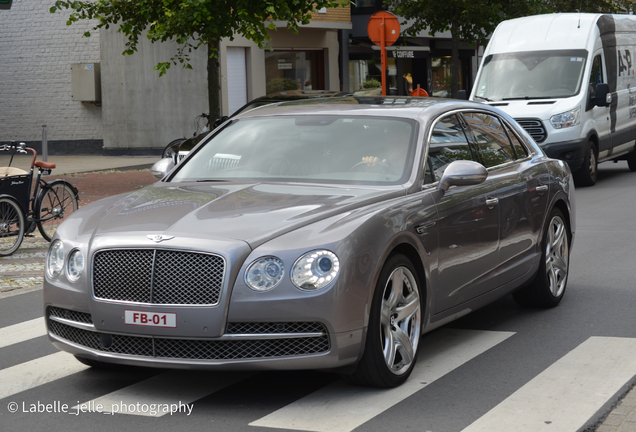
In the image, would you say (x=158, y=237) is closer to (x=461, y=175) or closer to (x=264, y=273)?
(x=264, y=273)

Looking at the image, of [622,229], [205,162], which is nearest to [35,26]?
[622,229]

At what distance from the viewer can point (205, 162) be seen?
251 inches

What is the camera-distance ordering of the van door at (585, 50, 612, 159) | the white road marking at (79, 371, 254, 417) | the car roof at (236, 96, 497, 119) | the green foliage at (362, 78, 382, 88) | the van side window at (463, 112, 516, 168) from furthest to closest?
the green foliage at (362, 78, 382, 88)
the van door at (585, 50, 612, 159)
the van side window at (463, 112, 516, 168)
the car roof at (236, 96, 497, 119)
the white road marking at (79, 371, 254, 417)

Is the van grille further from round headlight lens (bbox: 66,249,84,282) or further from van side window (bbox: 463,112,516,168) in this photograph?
round headlight lens (bbox: 66,249,84,282)

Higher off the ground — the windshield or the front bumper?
the windshield

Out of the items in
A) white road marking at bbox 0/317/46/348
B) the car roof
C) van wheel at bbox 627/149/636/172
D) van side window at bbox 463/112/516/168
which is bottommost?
van wheel at bbox 627/149/636/172

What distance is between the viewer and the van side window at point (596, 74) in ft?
54.5

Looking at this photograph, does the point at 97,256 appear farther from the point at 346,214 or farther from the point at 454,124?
the point at 454,124

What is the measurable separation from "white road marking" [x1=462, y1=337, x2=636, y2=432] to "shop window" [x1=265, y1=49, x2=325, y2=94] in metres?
24.2

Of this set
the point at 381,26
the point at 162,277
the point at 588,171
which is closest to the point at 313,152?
the point at 162,277

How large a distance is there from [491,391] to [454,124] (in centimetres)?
200

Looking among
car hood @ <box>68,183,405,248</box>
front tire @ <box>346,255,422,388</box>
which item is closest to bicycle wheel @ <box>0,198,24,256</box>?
car hood @ <box>68,183,405,248</box>

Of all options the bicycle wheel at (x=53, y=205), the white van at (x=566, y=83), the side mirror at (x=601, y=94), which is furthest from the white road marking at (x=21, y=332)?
the side mirror at (x=601, y=94)

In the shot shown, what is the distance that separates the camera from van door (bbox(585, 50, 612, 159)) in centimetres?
1655
